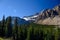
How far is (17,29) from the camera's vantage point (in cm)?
14525

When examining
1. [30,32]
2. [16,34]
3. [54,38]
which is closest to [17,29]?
[16,34]

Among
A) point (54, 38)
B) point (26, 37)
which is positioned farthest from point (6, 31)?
point (54, 38)

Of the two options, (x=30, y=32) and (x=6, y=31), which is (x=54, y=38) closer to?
(x=30, y=32)

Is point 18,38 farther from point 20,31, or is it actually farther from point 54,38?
point 54,38

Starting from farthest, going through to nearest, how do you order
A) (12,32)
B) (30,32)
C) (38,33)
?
1. (12,32)
2. (38,33)
3. (30,32)

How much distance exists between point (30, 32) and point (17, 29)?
19.0 m

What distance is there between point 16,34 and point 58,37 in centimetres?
4091

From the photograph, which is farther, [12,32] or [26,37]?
[12,32]

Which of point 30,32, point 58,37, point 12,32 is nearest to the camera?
point 58,37

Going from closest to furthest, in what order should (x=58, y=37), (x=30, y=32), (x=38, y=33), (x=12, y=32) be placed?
(x=58, y=37) → (x=30, y=32) → (x=38, y=33) → (x=12, y=32)

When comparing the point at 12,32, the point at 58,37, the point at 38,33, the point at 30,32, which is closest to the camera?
the point at 58,37

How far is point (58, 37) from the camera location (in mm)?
115688

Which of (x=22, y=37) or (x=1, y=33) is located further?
(x=1, y=33)

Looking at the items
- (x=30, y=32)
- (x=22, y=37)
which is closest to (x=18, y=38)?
(x=22, y=37)
